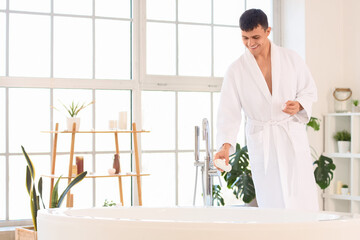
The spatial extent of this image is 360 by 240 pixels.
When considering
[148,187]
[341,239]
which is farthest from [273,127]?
[148,187]

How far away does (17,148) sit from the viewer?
408 cm

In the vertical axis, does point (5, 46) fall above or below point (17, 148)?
above

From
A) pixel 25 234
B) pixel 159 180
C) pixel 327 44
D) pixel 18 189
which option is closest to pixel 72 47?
pixel 18 189

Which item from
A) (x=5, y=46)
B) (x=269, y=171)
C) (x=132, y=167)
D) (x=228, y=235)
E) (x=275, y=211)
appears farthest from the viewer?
(x=132, y=167)

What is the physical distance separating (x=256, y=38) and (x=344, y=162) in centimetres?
221

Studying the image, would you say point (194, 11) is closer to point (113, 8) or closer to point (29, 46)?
point (113, 8)

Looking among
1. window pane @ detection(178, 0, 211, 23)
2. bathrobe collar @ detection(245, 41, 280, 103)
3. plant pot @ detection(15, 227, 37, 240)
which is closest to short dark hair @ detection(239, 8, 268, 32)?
bathrobe collar @ detection(245, 41, 280, 103)

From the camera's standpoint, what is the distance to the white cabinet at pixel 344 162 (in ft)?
14.9

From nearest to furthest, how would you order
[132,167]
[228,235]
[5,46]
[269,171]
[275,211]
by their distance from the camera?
[228,235]
[275,211]
[269,171]
[5,46]
[132,167]

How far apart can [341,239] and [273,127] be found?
1.44 metres

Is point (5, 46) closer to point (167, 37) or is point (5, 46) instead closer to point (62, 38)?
point (62, 38)

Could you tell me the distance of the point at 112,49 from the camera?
14.3 ft

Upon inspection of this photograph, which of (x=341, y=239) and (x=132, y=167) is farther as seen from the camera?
(x=132, y=167)

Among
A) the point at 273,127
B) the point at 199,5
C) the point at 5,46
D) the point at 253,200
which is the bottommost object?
the point at 253,200
